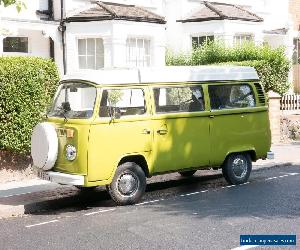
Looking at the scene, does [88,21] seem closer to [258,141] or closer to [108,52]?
[108,52]

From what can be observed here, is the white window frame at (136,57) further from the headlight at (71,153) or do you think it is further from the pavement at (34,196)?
the headlight at (71,153)

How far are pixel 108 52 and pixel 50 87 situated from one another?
23.0 feet

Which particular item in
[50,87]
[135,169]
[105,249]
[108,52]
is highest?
[108,52]

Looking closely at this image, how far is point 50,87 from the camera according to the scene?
1224 cm

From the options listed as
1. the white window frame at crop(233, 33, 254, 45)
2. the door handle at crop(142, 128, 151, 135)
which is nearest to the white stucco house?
the white window frame at crop(233, 33, 254, 45)

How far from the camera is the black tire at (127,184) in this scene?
9438 mm

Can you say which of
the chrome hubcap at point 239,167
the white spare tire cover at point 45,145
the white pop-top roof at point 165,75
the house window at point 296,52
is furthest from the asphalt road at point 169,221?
the house window at point 296,52

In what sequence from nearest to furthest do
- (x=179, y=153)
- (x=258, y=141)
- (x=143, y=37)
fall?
1. (x=179, y=153)
2. (x=258, y=141)
3. (x=143, y=37)

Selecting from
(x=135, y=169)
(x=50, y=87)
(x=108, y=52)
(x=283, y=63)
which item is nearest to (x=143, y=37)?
(x=108, y=52)

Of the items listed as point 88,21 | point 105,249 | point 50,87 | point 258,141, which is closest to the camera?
point 105,249

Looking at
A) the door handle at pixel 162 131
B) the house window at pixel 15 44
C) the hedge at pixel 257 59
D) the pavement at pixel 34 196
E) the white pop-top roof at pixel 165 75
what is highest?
the house window at pixel 15 44

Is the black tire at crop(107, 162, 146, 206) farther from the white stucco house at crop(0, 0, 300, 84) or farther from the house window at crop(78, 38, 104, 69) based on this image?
the house window at crop(78, 38, 104, 69)

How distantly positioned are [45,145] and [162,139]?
6.82ft

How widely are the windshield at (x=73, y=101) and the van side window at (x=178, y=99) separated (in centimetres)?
125
